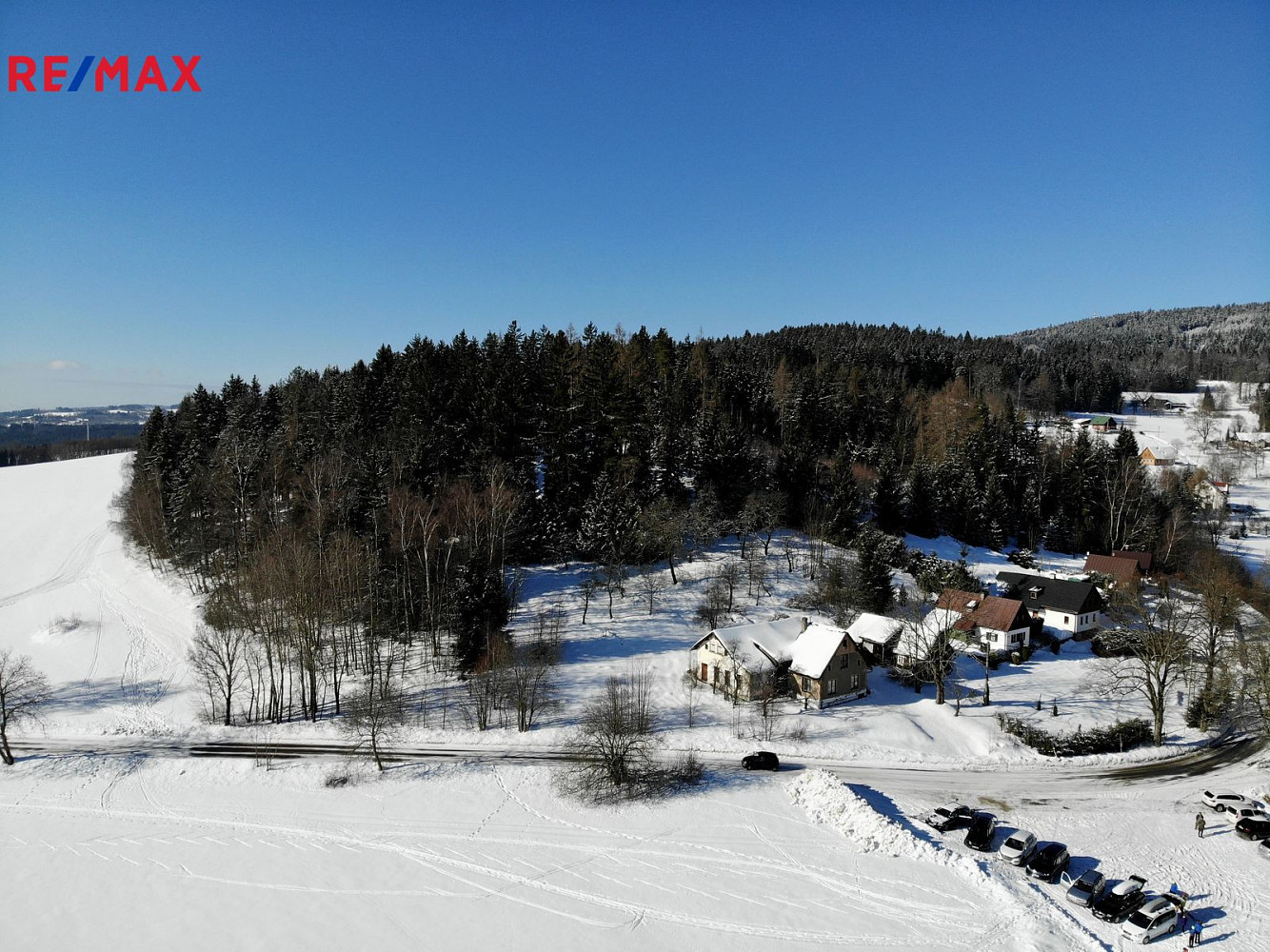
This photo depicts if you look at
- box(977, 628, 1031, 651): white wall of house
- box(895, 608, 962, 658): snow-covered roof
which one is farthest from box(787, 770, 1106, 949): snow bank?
box(977, 628, 1031, 651): white wall of house

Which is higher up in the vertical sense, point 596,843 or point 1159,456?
point 1159,456

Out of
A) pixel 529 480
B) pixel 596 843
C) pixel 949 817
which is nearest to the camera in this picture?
pixel 596 843

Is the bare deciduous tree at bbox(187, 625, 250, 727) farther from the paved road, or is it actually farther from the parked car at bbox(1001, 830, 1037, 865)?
the parked car at bbox(1001, 830, 1037, 865)

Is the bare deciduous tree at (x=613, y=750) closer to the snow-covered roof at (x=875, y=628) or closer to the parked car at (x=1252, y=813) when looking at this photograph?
the snow-covered roof at (x=875, y=628)

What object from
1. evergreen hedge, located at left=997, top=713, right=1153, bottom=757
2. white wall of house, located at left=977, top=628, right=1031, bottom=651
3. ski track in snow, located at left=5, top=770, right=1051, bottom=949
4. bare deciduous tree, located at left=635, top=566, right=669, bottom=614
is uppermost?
bare deciduous tree, located at left=635, top=566, right=669, bottom=614

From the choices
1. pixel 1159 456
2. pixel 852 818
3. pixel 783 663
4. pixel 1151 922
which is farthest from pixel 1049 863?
pixel 1159 456

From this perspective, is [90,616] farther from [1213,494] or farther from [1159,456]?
[1159,456]
